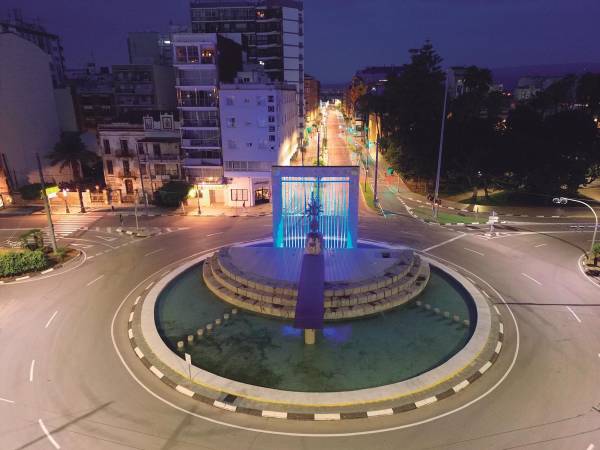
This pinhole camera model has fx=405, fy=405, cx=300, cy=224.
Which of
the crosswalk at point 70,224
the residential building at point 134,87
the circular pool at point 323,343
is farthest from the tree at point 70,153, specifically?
the circular pool at point 323,343

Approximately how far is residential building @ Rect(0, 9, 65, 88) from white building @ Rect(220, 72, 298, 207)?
208 feet

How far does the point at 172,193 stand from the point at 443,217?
39.6 m

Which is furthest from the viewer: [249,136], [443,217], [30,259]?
[249,136]

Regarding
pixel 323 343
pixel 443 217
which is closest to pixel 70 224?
pixel 323 343

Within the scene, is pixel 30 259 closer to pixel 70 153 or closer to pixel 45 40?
pixel 70 153

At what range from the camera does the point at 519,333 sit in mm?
27984

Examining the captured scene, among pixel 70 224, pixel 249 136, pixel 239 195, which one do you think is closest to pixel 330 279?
pixel 239 195

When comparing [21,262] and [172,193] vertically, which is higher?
[172,193]

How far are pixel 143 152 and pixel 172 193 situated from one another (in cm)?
900

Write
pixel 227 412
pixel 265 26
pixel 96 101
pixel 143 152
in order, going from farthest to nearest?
pixel 265 26 < pixel 96 101 < pixel 143 152 < pixel 227 412

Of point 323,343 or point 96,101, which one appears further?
point 96,101

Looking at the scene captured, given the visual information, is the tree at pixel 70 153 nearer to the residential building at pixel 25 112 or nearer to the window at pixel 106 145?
the residential building at pixel 25 112

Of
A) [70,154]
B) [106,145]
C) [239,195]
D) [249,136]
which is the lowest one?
[239,195]

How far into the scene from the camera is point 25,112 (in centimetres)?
6756
